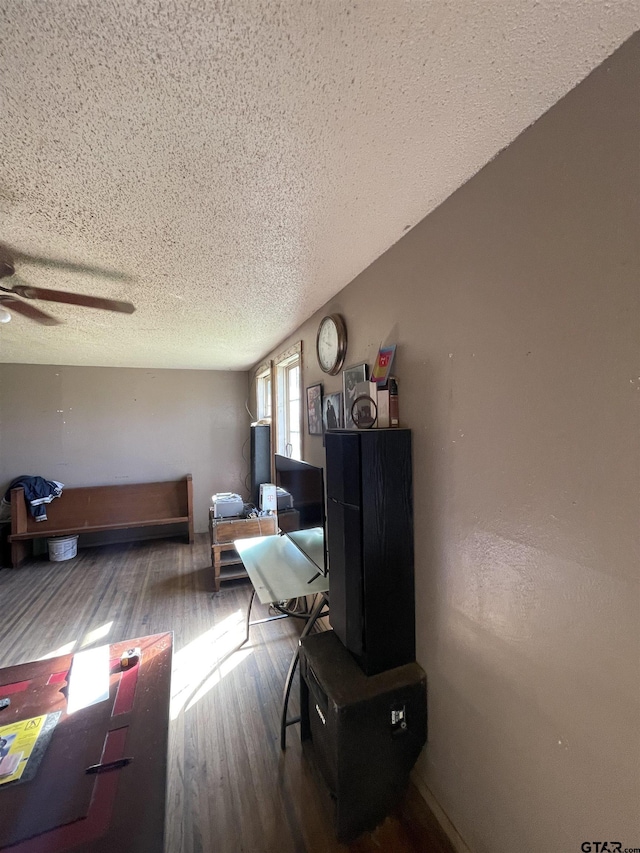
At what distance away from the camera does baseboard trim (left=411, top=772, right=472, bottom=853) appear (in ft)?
3.68

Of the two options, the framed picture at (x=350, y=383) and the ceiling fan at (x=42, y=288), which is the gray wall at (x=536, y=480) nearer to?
the framed picture at (x=350, y=383)

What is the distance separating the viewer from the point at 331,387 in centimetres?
204

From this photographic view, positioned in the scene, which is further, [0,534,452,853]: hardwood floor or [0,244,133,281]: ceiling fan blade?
[0,244,133,281]: ceiling fan blade

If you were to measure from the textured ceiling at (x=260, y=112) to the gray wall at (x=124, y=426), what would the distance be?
3381 mm

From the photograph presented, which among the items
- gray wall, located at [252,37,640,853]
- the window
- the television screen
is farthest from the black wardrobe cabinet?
the window

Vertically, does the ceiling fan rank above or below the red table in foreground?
above

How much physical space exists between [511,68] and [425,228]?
21.2 inches

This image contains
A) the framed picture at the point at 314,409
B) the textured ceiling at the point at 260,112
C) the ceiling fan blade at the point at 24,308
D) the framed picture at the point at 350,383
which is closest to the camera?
the textured ceiling at the point at 260,112

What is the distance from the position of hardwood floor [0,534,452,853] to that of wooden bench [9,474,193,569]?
14.5 inches

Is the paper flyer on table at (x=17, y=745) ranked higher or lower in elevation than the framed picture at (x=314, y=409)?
lower

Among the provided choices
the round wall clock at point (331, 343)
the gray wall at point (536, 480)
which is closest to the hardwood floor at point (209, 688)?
the gray wall at point (536, 480)

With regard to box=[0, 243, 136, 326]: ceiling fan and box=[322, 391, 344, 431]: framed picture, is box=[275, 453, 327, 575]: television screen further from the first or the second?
box=[0, 243, 136, 326]: ceiling fan

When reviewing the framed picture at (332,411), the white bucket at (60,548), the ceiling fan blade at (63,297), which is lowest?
the white bucket at (60,548)

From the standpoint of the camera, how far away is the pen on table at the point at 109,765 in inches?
35.6
